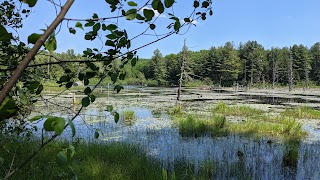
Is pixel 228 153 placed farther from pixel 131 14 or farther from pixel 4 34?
pixel 4 34

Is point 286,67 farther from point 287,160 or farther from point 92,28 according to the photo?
point 92,28

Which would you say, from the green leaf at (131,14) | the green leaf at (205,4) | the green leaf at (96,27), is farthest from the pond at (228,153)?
the green leaf at (131,14)

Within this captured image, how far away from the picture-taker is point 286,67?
81812 mm

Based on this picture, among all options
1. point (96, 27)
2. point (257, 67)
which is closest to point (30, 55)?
point (96, 27)

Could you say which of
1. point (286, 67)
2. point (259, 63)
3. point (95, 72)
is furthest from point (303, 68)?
point (95, 72)

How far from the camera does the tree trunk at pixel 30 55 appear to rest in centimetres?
62

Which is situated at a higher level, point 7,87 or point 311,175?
point 7,87

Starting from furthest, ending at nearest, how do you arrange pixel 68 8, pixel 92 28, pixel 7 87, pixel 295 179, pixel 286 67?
pixel 286 67, pixel 295 179, pixel 92 28, pixel 68 8, pixel 7 87

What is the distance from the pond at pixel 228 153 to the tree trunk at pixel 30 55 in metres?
6.73

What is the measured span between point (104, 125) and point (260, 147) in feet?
28.7

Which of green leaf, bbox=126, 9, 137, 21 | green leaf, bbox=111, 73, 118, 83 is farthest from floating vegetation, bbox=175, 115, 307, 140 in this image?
green leaf, bbox=126, 9, 137, 21

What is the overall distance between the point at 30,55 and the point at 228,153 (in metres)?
10.9

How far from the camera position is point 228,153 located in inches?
427

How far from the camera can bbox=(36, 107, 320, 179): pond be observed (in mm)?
8898
